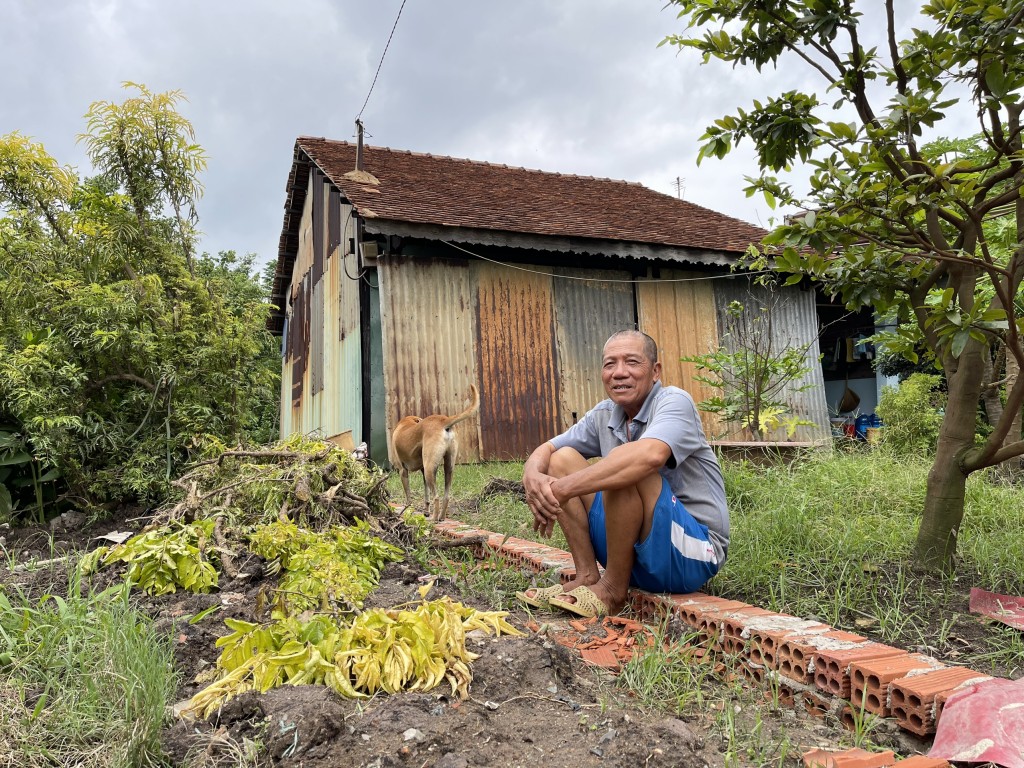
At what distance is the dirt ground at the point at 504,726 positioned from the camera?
1.78 meters

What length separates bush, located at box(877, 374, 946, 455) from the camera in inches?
351

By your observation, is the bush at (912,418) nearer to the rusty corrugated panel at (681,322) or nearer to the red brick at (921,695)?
the rusty corrugated panel at (681,322)

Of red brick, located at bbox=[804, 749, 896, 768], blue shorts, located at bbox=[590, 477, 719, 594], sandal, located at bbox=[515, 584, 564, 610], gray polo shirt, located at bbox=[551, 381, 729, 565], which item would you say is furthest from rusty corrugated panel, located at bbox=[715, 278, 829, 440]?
red brick, located at bbox=[804, 749, 896, 768]

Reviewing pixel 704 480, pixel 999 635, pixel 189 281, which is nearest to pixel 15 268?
pixel 189 281

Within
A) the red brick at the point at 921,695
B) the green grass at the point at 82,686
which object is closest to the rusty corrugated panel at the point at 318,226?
the green grass at the point at 82,686

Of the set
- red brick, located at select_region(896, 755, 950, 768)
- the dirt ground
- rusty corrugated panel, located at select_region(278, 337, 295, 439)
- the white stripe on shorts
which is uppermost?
rusty corrugated panel, located at select_region(278, 337, 295, 439)

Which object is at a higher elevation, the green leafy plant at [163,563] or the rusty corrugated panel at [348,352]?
the rusty corrugated panel at [348,352]

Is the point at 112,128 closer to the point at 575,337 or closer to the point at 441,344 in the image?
the point at 441,344

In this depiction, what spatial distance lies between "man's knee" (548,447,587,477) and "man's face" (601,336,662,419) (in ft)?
1.17

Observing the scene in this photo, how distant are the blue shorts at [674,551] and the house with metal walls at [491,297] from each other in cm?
656

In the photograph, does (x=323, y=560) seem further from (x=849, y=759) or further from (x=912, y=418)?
(x=912, y=418)

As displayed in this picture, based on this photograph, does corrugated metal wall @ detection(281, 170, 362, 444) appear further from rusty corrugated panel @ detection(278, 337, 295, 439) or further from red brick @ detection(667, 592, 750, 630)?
red brick @ detection(667, 592, 750, 630)

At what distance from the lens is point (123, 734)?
70.3 inches

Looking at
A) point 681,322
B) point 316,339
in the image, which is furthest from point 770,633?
point 316,339
